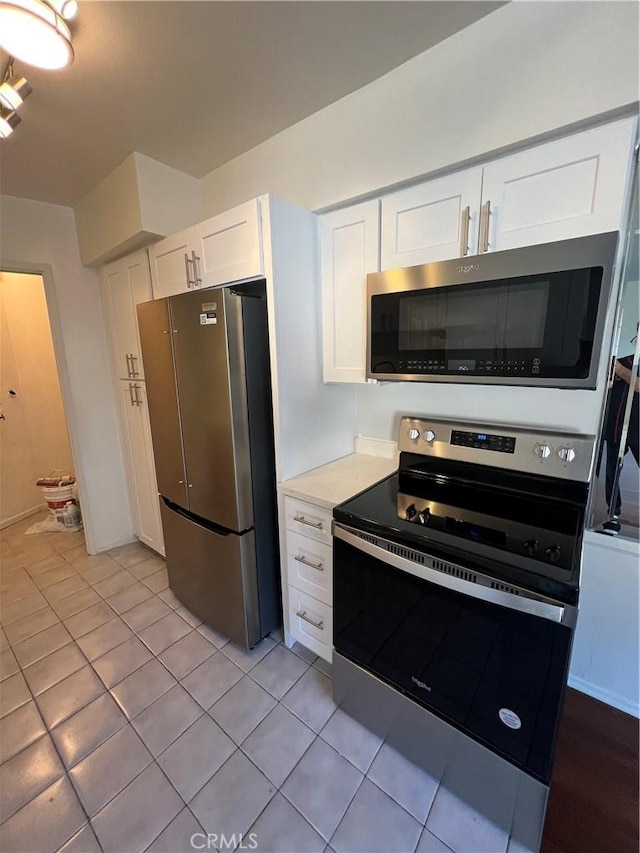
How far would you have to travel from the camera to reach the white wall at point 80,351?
7.69 ft

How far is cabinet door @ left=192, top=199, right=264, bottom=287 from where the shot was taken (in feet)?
4.88

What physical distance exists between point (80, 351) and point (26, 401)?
1460mm

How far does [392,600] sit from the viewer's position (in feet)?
4.00

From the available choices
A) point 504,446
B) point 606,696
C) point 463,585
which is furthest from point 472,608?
point 606,696

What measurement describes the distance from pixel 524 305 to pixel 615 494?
825 millimetres

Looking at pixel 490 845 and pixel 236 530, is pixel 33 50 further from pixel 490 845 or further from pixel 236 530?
pixel 490 845

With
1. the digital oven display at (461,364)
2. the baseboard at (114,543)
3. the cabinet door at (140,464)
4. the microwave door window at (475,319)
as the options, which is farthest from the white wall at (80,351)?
the digital oven display at (461,364)

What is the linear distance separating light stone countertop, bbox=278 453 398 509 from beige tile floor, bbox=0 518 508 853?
897 mm

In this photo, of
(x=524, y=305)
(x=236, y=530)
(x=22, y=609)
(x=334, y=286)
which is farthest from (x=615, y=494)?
(x=22, y=609)

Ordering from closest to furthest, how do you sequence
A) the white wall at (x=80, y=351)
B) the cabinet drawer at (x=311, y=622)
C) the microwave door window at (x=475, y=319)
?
1. the microwave door window at (x=475, y=319)
2. the cabinet drawer at (x=311, y=622)
3. the white wall at (x=80, y=351)

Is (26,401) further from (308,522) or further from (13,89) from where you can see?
(308,522)

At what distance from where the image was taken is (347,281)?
1611 millimetres

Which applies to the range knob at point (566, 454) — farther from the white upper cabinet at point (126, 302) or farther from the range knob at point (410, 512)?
the white upper cabinet at point (126, 302)

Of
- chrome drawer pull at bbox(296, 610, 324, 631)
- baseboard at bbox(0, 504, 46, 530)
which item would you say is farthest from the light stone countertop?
baseboard at bbox(0, 504, 46, 530)
